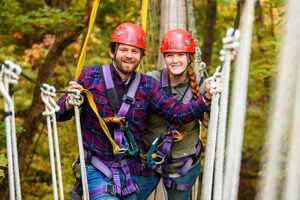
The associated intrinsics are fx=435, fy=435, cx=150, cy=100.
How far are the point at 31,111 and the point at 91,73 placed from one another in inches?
92.8

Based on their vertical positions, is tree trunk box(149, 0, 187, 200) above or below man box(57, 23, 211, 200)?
above

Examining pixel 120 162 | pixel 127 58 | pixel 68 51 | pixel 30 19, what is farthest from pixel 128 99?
pixel 68 51

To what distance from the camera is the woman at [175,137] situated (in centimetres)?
235

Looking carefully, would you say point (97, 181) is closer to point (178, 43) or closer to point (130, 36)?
point (130, 36)

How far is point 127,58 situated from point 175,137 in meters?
0.51

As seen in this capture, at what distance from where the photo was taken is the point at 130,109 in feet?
7.12

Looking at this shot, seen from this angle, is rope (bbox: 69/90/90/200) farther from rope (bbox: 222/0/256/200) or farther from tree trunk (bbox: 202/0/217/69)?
tree trunk (bbox: 202/0/217/69)

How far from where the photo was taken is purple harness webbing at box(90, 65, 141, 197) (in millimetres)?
2113

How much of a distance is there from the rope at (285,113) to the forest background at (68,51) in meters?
2.47

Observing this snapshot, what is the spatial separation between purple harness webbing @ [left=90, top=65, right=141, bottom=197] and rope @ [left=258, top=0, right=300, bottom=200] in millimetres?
1228

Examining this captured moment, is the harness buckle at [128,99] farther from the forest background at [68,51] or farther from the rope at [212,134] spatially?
the forest background at [68,51]

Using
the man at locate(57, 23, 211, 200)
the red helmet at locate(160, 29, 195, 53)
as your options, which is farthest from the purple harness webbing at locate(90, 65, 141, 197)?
the red helmet at locate(160, 29, 195, 53)

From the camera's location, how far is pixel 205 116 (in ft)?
7.80

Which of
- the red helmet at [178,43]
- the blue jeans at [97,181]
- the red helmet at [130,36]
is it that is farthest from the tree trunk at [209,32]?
the blue jeans at [97,181]
